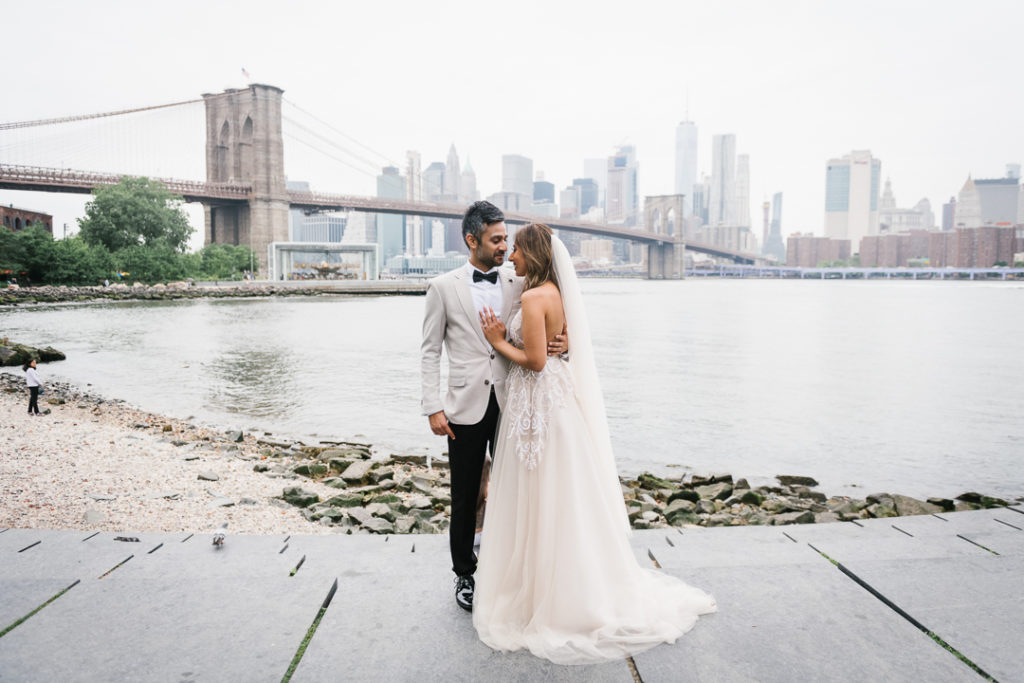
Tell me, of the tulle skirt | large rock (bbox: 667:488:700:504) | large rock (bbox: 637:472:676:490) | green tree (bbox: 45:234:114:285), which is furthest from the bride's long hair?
green tree (bbox: 45:234:114:285)

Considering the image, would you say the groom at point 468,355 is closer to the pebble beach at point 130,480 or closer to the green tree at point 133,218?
the pebble beach at point 130,480

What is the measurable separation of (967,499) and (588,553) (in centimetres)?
476

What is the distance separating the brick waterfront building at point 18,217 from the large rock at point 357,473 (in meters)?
51.7

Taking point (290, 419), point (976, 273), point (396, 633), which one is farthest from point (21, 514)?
point (976, 273)

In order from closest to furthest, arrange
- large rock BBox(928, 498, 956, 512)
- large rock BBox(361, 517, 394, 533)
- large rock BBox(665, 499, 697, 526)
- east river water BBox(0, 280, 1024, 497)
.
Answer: large rock BBox(361, 517, 394, 533)
large rock BBox(665, 499, 697, 526)
large rock BBox(928, 498, 956, 512)
east river water BBox(0, 280, 1024, 497)

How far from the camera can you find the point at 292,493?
4926 millimetres

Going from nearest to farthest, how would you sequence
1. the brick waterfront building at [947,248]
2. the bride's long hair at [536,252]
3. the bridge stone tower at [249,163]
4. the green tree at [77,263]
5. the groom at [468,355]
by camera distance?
the bride's long hair at [536,252] → the groom at [468,355] → the green tree at [77,263] → the bridge stone tower at [249,163] → the brick waterfront building at [947,248]

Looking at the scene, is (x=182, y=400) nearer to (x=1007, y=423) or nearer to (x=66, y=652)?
(x=66, y=652)

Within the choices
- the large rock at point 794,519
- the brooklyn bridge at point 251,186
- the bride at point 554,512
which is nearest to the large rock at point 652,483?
the large rock at point 794,519

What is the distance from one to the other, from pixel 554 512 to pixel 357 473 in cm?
370

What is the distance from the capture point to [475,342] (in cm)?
256

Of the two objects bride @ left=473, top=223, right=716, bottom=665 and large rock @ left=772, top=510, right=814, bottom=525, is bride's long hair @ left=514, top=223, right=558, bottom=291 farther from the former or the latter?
large rock @ left=772, top=510, right=814, bottom=525

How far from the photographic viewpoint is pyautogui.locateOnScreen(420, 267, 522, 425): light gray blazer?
254 centimetres

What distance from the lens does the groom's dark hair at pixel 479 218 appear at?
2451mm
